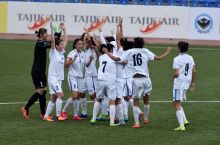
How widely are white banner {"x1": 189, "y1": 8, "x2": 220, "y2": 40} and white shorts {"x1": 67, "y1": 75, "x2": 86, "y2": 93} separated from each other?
2369 centimetres

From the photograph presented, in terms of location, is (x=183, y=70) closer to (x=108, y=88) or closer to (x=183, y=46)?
(x=183, y=46)

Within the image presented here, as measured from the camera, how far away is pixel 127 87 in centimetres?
1681

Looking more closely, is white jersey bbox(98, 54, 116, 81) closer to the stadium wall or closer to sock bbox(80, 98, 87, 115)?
sock bbox(80, 98, 87, 115)

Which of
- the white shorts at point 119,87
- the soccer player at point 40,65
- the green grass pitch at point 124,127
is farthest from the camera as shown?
the soccer player at point 40,65

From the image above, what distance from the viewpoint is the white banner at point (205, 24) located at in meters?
39.9

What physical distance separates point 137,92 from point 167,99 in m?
4.91

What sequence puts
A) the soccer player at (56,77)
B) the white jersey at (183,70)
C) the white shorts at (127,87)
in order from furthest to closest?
the white shorts at (127,87), the soccer player at (56,77), the white jersey at (183,70)

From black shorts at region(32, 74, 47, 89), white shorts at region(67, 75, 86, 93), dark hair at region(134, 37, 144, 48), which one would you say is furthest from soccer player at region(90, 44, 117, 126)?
black shorts at region(32, 74, 47, 89)

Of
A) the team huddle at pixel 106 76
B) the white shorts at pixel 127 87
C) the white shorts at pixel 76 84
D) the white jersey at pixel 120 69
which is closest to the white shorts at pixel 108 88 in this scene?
the team huddle at pixel 106 76

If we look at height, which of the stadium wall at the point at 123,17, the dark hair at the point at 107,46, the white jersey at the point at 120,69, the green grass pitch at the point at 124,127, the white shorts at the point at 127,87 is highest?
the stadium wall at the point at 123,17

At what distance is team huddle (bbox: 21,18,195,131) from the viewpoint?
50.9ft

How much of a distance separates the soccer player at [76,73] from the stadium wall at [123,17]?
22.9 metres

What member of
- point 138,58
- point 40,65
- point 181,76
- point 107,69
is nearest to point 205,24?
point 40,65

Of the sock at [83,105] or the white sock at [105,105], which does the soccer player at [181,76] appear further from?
the sock at [83,105]
